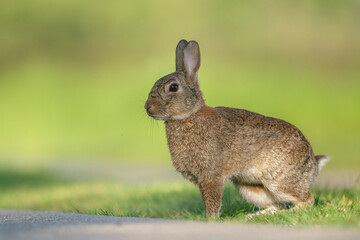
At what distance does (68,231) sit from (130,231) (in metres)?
0.41

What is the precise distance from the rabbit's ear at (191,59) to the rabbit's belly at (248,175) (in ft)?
3.41

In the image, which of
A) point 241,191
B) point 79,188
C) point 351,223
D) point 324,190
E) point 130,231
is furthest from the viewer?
point 79,188

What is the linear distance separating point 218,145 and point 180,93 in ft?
2.01

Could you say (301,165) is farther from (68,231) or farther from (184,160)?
(68,231)

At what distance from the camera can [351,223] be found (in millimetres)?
4141

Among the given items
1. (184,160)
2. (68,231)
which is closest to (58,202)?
(184,160)

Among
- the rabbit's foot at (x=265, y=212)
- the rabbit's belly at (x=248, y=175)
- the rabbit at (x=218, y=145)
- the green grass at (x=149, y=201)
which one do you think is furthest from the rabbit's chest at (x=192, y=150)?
the rabbit's foot at (x=265, y=212)

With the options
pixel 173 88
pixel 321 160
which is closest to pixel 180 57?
pixel 173 88

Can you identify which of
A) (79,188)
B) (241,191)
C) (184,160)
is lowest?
(79,188)

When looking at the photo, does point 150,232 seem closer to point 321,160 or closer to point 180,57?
point 180,57

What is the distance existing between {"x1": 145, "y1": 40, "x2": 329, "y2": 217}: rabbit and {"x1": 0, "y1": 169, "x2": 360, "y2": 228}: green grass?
1.06 feet

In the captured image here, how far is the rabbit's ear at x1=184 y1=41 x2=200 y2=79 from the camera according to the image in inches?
218

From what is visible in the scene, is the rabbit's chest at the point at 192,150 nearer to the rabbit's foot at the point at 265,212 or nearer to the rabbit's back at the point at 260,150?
the rabbit's back at the point at 260,150

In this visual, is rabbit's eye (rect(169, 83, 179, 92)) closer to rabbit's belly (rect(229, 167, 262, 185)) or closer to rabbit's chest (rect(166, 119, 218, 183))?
rabbit's chest (rect(166, 119, 218, 183))
